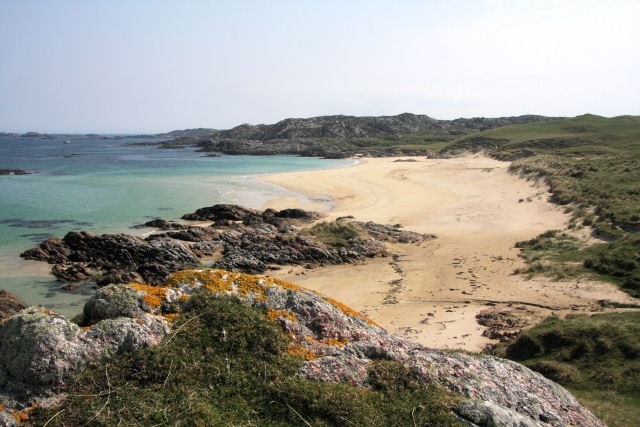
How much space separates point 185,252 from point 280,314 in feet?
62.0

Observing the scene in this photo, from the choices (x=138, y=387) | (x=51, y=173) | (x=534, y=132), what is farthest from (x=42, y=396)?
(x=534, y=132)

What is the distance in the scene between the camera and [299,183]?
198 feet

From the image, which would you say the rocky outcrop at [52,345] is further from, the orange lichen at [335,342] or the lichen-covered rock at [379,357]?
the orange lichen at [335,342]

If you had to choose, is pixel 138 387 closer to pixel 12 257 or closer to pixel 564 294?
pixel 564 294

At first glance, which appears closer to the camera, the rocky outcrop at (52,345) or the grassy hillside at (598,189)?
the rocky outcrop at (52,345)

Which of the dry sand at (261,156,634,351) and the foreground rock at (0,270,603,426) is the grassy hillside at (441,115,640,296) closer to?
the dry sand at (261,156,634,351)

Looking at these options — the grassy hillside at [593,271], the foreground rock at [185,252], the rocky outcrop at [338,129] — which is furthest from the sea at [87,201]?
the rocky outcrop at [338,129]

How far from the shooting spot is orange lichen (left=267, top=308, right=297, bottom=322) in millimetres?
7554

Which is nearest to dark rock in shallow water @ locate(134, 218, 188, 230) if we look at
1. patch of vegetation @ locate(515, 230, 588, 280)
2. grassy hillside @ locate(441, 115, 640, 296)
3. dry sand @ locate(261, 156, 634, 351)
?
dry sand @ locate(261, 156, 634, 351)

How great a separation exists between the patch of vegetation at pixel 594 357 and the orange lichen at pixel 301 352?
222 inches

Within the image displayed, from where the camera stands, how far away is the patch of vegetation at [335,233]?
2716cm

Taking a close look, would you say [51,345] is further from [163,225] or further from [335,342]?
[163,225]

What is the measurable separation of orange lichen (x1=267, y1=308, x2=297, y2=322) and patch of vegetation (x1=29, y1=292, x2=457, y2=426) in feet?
1.42

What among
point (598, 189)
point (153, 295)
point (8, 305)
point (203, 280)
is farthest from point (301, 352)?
point (598, 189)
